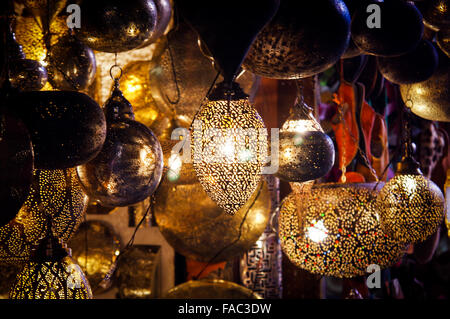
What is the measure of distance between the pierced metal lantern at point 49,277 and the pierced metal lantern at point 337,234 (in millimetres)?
528

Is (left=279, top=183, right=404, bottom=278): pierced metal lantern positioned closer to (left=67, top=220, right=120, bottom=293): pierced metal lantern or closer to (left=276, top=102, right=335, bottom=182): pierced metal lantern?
(left=276, top=102, right=335, bottom=182): pierced metal lantern

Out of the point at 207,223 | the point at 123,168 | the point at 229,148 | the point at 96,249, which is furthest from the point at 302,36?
the point at 96,249

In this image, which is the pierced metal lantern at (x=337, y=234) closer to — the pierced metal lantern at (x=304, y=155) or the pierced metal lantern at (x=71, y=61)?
the pierced metal lantern at (x=304, y=155)

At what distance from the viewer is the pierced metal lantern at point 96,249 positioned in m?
1.70

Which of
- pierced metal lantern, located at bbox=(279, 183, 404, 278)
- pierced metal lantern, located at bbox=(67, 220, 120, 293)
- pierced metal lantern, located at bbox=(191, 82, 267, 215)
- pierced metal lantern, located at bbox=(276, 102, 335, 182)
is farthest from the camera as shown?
pierced metal lantern, located at bbox=(67, 220, 120, 293)

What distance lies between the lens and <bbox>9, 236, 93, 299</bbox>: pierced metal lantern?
846mm

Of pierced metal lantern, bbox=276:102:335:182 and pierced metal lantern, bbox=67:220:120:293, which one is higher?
pierced metal lantern, bbox=276:102:335:182

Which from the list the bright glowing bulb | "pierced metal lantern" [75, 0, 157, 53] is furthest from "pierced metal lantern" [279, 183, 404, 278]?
"pierced metal lantern" [75, 0, 157, 53]

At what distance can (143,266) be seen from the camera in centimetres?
185

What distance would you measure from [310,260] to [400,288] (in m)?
0.90

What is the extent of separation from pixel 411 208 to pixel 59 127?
2.43 ft

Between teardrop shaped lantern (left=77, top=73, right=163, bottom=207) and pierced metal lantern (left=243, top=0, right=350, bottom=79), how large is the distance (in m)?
0.25
